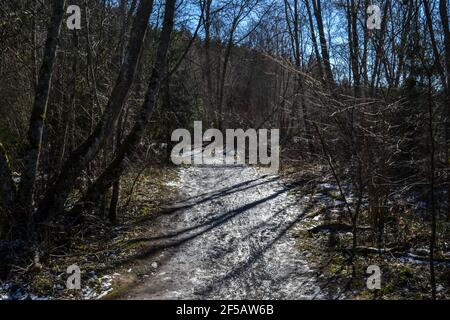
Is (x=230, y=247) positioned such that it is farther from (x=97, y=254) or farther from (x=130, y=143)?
(x=130, y=143)

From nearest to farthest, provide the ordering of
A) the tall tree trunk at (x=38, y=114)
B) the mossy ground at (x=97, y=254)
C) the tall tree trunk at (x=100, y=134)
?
1. the mossy ground at (x=97, y=254)
2. the tall tree trunk at (x=38, y=114)
3. the tall tree trunk at (x=100, y=134)

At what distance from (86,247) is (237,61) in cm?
3030

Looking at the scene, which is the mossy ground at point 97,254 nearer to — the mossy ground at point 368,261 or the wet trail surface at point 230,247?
the wet trail surface at point 230,247

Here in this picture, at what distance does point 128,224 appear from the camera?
8.77m

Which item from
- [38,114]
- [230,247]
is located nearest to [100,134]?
[38,114]

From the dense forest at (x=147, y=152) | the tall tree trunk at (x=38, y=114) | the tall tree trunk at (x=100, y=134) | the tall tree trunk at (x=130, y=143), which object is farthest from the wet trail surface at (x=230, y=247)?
the tall tree trunk at (x=38, y=114)

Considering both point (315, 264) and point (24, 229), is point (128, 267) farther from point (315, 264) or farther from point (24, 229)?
point (315, 264)
